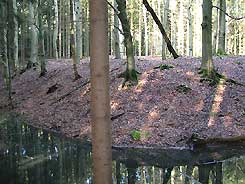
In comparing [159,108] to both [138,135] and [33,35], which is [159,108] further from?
[33,35]

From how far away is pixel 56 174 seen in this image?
905 cm

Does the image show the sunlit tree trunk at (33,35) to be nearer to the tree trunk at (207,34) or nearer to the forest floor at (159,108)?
the forest floor at (159,108)

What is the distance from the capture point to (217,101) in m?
13.4

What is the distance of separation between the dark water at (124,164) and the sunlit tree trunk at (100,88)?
436 cm

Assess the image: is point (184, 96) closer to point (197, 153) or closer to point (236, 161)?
point (197, 153)

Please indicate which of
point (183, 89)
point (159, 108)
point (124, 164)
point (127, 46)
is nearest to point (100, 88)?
point (124, 164)

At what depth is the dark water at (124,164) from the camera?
8562mm

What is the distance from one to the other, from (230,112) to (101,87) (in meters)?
9.53

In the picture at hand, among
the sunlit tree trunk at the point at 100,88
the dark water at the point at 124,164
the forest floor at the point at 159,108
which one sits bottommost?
the dark water at the point at 124,164

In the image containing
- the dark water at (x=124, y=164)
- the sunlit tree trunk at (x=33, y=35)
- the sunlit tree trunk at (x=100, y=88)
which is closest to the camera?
the sunlit tree trunk at (x=100, y=88)

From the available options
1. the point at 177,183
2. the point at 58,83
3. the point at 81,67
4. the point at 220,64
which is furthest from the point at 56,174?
the point at 81,67

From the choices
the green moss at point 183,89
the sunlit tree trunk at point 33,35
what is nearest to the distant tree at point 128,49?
the green moss at point 183,89

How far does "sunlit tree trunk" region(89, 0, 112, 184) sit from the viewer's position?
4.08 m

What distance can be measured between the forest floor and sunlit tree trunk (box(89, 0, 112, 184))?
295 inches
